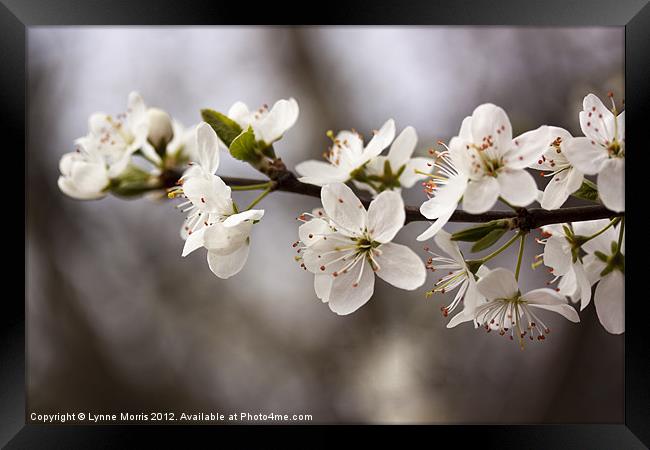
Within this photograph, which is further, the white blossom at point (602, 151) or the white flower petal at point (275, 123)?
the white flower petal at point (275, 123)

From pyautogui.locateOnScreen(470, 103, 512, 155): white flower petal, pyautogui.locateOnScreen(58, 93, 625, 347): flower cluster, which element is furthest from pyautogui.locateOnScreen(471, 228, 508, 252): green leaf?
pyautogui.locateOnScreen(470, 103, 512, 155): white flower petal

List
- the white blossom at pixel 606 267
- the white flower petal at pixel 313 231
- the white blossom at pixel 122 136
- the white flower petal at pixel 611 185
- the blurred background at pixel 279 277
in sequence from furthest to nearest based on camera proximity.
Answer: the blurred background at pixel 279 277 < the white blossom at pixel 122 136 < the white blossom at pixel 606 267 < the white flower petal at pixel 313 231 < the white flower petal at pixel 611 185

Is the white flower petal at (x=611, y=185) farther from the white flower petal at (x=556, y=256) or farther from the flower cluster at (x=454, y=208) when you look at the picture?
the white flower petal at (x=556, y=256)

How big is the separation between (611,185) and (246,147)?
51 cm

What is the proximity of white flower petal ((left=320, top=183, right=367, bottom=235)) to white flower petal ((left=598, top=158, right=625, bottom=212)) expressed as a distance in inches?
11.5

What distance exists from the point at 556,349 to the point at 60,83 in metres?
2.49

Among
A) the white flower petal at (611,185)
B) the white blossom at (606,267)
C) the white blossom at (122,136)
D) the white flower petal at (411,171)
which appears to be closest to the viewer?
the white flower petal at (611,185)

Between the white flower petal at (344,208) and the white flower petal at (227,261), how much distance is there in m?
0.15

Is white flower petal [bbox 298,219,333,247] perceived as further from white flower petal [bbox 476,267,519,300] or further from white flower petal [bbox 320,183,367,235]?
white flower petal [bbox 476,267,519,300]

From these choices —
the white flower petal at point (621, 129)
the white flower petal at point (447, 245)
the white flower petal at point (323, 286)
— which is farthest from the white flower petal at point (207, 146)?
the white flower petal at point (621, 129)

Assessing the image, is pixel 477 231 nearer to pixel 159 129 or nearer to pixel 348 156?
pixel 348 156

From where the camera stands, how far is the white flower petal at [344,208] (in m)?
0.74

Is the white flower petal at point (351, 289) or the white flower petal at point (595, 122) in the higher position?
the white flower petal at point (595, 122)

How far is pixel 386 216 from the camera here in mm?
750
